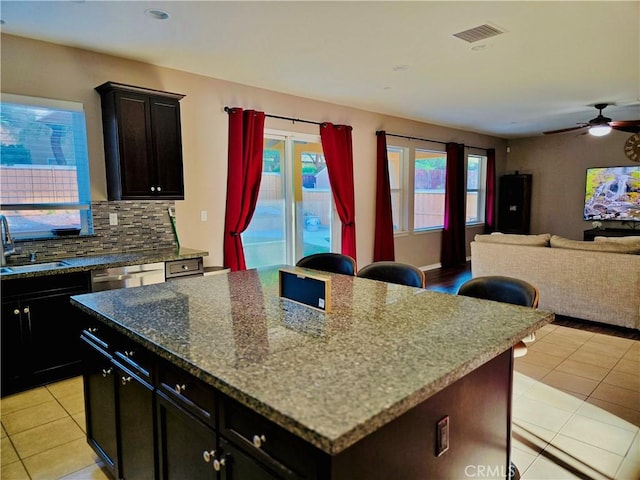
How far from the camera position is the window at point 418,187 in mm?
7285

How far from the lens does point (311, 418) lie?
98 centimetres

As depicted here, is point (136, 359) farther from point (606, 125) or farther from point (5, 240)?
point (606, 125)

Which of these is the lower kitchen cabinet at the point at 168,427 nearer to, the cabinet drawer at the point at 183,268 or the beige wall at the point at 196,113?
the cabinet drawer at the point at 183,268

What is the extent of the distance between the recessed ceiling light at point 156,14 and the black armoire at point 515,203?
27.6ft

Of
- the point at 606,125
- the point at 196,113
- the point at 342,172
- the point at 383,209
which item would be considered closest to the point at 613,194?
the point at 606,125

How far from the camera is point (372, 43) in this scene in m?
3.59

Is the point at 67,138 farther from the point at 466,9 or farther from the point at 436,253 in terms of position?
the point at 436,253

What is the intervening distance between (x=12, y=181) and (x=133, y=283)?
4.19 feet

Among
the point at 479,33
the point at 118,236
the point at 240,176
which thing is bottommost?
the point at 118,236

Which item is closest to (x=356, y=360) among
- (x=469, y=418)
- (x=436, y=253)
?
(x=469, y=418)

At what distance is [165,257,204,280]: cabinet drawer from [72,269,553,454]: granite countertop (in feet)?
4.66

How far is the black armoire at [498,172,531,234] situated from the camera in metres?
9.37

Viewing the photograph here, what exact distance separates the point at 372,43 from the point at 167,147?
6.83 ft

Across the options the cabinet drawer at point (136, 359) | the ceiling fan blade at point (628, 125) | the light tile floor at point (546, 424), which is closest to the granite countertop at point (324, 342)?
the cabinet drawer at point (136, 359)
